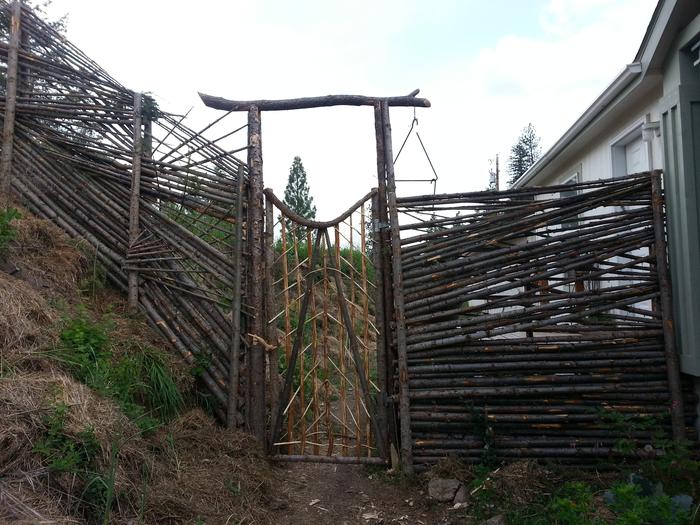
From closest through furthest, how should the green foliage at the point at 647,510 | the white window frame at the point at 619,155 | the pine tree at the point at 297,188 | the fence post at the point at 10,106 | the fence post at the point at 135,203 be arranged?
the green foliage at the point at 647,510
the fence post at the point at 135,203
the fence post at the point at 10,106
the white window frame at the point at 619,155
the pine tree at the point at 297,188

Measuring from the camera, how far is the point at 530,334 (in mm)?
4379

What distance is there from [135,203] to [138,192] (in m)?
0.11

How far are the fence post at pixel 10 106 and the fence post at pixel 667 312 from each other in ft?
18.9

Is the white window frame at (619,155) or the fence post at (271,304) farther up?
the white window frame at (619,155)

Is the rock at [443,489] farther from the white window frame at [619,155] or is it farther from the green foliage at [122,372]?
the white window frame at [619,155]

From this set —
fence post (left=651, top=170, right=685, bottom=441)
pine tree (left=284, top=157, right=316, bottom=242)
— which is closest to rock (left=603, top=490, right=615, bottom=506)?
fence post (left=651, top=170, right=685, bottom=441)

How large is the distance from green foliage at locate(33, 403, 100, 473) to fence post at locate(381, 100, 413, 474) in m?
2.32

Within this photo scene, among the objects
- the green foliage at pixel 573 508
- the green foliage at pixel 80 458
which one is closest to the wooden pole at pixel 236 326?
the green foliage at pixel 80 458

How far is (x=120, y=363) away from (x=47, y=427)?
4.01ft

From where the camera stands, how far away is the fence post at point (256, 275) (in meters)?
4.80

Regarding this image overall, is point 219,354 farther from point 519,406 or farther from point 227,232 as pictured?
point 519,406

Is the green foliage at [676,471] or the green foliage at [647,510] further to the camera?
the green foliage at [676,471]

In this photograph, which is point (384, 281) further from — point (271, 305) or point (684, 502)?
point (684, 502)

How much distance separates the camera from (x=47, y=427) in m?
2.89
